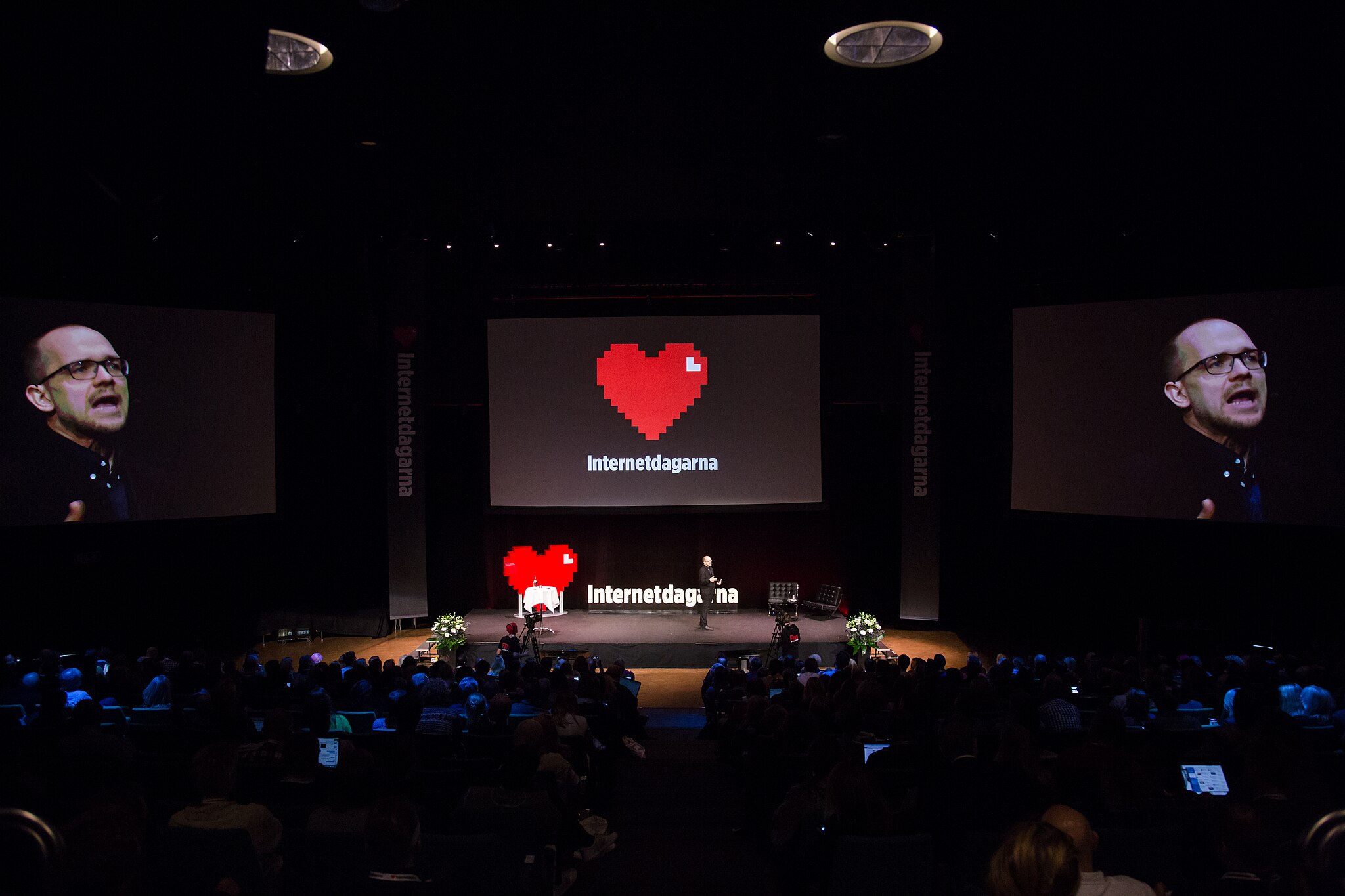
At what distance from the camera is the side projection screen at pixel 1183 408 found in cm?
1005

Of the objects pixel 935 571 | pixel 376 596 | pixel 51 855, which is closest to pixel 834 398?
pixel 935 571

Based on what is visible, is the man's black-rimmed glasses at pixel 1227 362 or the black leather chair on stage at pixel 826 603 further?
the black leather chair on stage at pixel 826 603

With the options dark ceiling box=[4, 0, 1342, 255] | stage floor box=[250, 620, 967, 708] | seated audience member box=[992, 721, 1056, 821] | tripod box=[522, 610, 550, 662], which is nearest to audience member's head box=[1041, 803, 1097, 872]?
seated audience member box=[992, 721, 1056, 821]

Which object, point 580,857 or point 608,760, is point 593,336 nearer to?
point 608,760

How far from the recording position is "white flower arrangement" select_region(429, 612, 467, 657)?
12.3 m

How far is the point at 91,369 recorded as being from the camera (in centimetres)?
1123

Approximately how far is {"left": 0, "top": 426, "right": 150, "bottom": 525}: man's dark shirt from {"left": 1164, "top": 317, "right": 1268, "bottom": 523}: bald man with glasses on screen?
42.5ft

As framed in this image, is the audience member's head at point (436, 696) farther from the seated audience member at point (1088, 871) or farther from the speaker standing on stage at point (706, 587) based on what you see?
the speaker standing on stage at point (706, 587)

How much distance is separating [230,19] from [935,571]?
11901mm

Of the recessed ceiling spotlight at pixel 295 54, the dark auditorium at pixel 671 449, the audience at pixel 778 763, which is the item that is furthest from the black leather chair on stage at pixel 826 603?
the recessed ceiling spotlight at pixel 295 54

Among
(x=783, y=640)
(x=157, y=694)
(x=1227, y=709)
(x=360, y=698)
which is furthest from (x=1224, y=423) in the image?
(x=157, y=694)

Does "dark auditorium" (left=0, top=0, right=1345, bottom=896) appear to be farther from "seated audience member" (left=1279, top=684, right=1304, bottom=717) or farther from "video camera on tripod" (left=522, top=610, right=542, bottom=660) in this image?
"video camera on tripod" (left=522, top=610, right=542, bottom=660)

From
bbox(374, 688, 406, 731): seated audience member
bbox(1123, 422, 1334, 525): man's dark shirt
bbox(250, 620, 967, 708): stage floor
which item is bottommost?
bbox(250, 620, 967, 708): stage floor

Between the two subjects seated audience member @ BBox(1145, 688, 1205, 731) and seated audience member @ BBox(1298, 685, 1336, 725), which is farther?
seated audience member @ BBox(1298, 685, 1336, 725)
